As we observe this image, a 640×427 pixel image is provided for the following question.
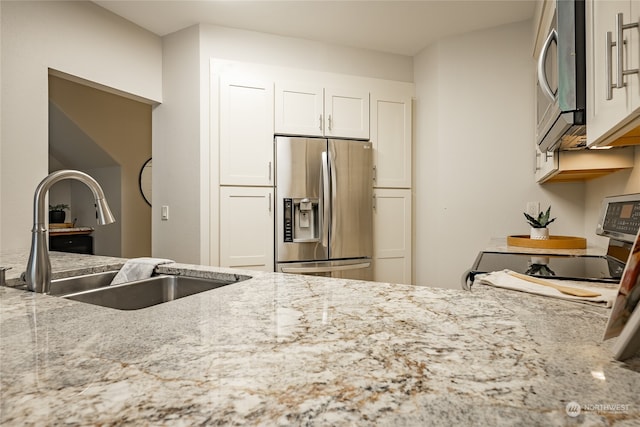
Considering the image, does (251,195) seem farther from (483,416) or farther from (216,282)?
(483,416)

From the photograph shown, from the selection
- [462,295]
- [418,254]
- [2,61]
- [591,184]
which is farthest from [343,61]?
[462,295]

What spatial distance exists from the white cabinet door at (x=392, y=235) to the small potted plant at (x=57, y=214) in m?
4.46

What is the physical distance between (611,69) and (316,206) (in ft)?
7.42

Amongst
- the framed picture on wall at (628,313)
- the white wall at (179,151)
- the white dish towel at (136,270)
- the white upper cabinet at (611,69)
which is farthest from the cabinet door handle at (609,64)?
the white wall at (179,151)

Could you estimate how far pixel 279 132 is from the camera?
2994 mm

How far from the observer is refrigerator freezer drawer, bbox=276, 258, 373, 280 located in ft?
9.48

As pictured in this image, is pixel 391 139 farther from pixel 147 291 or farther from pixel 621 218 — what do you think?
pixel 147 291

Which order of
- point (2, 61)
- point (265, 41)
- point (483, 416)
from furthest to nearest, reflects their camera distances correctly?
point (265, 41) → point (2, 61) → point (483, 416)

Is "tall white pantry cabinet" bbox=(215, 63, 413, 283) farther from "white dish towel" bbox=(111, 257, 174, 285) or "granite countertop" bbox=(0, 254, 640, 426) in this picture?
"granite countertop" bbox=(0, 254, 640, 426)

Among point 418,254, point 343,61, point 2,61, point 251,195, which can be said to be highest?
point 343,61

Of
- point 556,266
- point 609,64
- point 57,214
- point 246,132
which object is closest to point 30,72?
point 246,132

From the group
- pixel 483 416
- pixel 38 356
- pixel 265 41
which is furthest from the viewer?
pixel 265 41

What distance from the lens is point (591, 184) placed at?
2.70 meters

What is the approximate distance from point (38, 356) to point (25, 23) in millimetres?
2490
